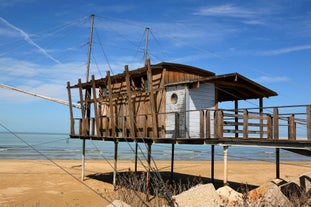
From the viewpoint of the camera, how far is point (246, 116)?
15.1m

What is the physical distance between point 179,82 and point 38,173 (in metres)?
17.9

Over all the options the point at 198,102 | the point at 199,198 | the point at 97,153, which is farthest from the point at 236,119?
the point at 97,153

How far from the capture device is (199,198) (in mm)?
11477

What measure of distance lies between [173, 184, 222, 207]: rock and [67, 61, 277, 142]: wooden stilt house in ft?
12.5

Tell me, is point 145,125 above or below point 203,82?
below

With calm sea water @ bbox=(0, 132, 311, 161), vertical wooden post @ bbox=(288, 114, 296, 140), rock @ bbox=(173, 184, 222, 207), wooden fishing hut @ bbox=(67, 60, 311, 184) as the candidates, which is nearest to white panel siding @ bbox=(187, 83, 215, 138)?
wooden fishing hut @ bbox=(67, 60, 311, 184)

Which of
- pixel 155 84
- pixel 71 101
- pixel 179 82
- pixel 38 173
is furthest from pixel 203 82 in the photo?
pixel 38 173

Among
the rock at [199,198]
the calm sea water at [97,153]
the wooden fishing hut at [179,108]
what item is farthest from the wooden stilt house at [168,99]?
the calm sea water at [97,153]

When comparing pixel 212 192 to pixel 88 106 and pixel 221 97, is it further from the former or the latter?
pixel 88 106

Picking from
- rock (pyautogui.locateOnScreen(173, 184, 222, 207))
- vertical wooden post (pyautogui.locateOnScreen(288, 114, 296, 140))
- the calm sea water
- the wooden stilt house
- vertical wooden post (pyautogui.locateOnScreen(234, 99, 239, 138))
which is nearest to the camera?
rock (pyautogui.locateOnScreen(173, 184, 222, 207))

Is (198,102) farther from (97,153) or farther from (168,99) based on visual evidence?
(97,153)

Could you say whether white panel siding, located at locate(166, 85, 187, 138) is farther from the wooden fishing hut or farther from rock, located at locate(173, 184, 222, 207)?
rock, located at locate(173, 184, 222, 207)

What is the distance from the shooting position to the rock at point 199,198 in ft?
37.0

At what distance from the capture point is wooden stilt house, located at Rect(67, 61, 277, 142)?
1741 cm
